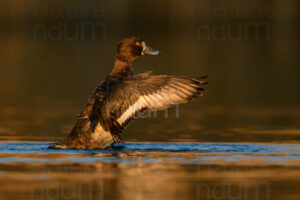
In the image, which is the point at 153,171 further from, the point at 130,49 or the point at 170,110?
the point at 170,110

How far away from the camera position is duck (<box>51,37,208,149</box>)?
1048cm

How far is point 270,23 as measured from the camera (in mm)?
35062

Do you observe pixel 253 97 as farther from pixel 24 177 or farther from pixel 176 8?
pixel 176 8

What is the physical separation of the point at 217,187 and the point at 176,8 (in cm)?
2758

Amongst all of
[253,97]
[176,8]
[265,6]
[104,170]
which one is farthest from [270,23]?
[104,170]

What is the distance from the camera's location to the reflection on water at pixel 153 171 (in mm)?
8172

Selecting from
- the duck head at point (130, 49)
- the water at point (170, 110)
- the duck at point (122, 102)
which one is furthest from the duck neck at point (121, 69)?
the water at point (170, 110)

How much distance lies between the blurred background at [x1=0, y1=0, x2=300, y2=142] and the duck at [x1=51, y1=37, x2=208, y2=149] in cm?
134

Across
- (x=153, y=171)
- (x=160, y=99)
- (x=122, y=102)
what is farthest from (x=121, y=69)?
(x=153, y=171)

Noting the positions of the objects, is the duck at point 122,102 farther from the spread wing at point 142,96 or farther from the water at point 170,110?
the water at point 170,110

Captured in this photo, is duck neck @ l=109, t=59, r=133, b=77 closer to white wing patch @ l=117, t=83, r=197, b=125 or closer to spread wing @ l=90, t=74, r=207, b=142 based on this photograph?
spread wing @ l=90, t=74, r=207, b=142

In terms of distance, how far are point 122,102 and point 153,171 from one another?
4.90ft

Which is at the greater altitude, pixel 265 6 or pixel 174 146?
pixel 265 6

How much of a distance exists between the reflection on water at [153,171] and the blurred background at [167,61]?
1117 millimetres
